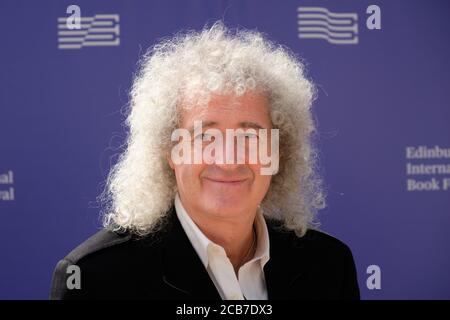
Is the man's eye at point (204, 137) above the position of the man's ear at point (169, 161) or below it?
above

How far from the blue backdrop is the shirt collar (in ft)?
3.24

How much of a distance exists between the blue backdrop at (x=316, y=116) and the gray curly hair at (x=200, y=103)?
71 cm

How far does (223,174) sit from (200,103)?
0.73ft

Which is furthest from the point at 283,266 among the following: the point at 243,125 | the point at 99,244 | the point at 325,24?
the point at 325,24

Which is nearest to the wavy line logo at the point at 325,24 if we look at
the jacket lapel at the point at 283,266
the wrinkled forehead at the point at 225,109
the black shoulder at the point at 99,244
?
the wrinkled forehead at the point at 225,109

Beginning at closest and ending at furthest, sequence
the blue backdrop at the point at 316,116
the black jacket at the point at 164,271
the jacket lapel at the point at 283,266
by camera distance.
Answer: the black jacket at the point at 164,271 → the jacket lapel at the point at 283,266 → the blue backdrop at the point at 316,116

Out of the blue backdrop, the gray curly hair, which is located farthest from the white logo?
the gray curly hair

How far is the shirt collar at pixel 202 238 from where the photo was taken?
1592 millimetres

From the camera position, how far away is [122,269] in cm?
153

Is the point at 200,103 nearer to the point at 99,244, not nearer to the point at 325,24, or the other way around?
the point at 99,244

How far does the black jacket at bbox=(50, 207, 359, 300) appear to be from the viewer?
4.98ft

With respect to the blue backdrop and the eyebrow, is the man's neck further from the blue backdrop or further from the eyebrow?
the blue backdrop

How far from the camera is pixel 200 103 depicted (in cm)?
160

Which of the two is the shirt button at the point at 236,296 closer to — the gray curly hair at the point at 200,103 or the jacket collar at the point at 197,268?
the jacket collar at the point at 197,268
